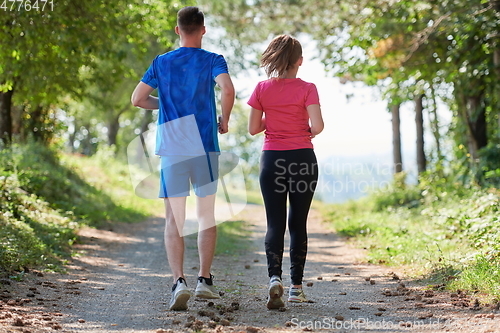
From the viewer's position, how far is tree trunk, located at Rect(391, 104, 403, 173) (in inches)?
801

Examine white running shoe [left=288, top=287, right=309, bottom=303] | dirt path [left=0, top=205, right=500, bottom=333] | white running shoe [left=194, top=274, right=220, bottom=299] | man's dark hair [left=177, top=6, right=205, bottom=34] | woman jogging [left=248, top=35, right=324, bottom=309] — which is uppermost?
man's dark hair [left=177, top=6, right=205, bottom=34]

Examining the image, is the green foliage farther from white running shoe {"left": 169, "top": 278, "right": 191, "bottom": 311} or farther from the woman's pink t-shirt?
the woman's pink t-shirt

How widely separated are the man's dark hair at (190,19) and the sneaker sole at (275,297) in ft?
7.07

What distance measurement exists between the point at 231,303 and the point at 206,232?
0.65 metres

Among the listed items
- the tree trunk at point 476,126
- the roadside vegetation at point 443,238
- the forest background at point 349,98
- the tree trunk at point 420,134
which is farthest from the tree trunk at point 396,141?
the roadside vegetation at point 443,238

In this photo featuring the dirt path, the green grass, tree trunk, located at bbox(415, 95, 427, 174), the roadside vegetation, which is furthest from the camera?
tree trunk, located at bbox(415, 95, 427, 174)

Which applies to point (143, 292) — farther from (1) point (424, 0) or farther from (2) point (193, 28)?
(1) point (424, 0)

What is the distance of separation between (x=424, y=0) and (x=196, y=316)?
1075 centimetres

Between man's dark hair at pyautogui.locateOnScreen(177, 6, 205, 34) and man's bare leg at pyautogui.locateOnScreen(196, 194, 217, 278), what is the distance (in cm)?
137

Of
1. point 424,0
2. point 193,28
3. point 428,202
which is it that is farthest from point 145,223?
point 193,28

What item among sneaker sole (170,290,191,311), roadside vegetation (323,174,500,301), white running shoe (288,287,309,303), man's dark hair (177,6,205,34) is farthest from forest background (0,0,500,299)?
man's dark hair (177,6,205,34)

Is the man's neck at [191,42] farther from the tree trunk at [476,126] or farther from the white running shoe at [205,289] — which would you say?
the tree trunk at [476,126]

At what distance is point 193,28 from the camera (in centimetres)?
459

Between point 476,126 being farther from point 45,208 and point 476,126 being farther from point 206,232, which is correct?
point 206,232
